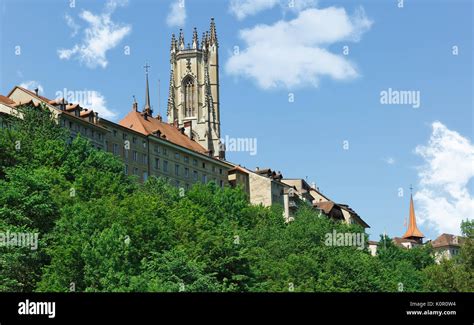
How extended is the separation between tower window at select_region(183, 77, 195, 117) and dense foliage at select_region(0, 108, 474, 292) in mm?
76589

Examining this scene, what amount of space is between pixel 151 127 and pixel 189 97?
5181cm

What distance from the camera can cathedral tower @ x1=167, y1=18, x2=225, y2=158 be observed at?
6299 inches

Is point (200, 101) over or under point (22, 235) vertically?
over

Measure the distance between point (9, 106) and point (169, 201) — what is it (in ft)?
61.5

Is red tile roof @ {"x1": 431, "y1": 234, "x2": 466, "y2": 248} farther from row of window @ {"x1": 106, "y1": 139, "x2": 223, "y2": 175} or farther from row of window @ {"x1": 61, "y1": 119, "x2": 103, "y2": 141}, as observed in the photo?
row of window @ {"x1": 61, "y1": 119, "x2": 103, "y2": 141}

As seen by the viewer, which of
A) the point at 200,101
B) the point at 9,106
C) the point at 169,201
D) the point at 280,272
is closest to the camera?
the point at 280,272

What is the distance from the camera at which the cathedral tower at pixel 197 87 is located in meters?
160

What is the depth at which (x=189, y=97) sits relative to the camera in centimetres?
16612

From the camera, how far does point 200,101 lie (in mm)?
165000
